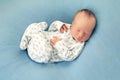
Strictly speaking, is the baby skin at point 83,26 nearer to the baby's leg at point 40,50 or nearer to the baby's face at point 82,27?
the baby's face at point 82,27

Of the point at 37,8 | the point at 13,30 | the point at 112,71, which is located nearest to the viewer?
the point at 112,71

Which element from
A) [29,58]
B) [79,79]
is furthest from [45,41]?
[79,79]

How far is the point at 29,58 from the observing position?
1.20 metres

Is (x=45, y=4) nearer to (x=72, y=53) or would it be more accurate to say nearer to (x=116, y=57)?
(x=72, y=53)

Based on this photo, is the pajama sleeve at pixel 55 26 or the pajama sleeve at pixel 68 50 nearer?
the pajama sleeve at pixel 68 50

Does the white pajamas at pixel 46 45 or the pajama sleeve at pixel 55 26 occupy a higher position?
the pajama sleeve at pixel 55 26

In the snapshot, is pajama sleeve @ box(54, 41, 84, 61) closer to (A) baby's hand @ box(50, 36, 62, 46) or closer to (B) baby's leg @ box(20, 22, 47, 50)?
(A) baby's hand @ box(50, 36, 62, 46)

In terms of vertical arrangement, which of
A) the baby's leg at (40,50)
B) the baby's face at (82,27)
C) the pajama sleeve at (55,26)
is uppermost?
the baby's face at (82,27)

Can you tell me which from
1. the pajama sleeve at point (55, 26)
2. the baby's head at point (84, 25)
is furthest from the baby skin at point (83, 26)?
the pajama sleeve at point (55, 26)

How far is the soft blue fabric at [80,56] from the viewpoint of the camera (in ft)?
3.62

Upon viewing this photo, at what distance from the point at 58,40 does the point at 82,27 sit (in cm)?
13

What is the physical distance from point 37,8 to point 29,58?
313mm

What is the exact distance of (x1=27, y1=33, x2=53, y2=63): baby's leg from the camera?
1153mm

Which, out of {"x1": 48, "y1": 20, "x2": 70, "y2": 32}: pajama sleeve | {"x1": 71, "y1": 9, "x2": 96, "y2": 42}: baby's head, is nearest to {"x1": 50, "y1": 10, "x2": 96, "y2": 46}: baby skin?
{"x1": 71, "y1": 9, "x2": 96, "y2": 42}: baby's head
